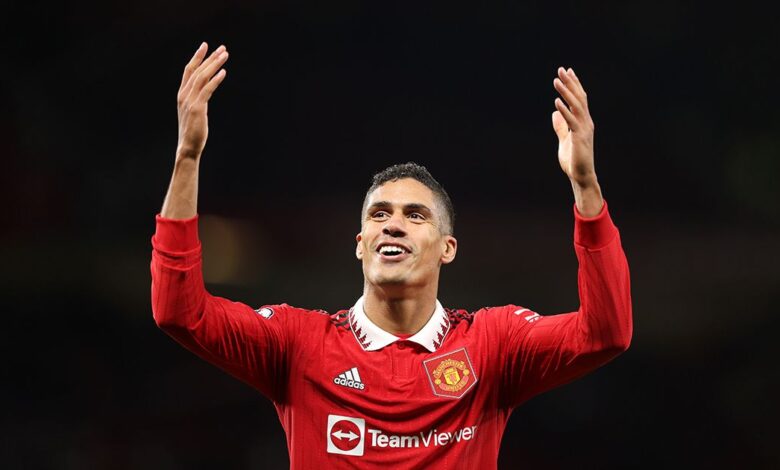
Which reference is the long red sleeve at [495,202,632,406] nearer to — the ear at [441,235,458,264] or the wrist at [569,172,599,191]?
the wrist at [569,172,599,191]

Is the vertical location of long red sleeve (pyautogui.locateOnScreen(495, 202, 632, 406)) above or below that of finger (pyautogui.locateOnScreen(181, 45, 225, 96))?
below

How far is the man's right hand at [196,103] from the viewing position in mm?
2316

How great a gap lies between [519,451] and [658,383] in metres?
1.00

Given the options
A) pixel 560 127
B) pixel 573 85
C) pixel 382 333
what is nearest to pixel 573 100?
pixel 573 85

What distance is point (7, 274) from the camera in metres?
5.60

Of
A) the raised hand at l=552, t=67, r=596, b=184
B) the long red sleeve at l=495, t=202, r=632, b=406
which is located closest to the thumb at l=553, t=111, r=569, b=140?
the raised hand at l=552, t=67, r=596, b=184

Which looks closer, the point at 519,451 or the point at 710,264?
the point at 519,451

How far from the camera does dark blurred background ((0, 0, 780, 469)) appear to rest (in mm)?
5453

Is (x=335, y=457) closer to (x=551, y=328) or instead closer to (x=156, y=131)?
(x=551, y=328)

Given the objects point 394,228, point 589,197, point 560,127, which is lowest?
point 394,228

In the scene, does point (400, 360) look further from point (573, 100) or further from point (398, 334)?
point (573, 100)

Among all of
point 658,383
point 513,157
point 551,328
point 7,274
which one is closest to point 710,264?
point 658,383

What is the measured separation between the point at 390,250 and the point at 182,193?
74cm

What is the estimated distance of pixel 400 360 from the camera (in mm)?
2688
